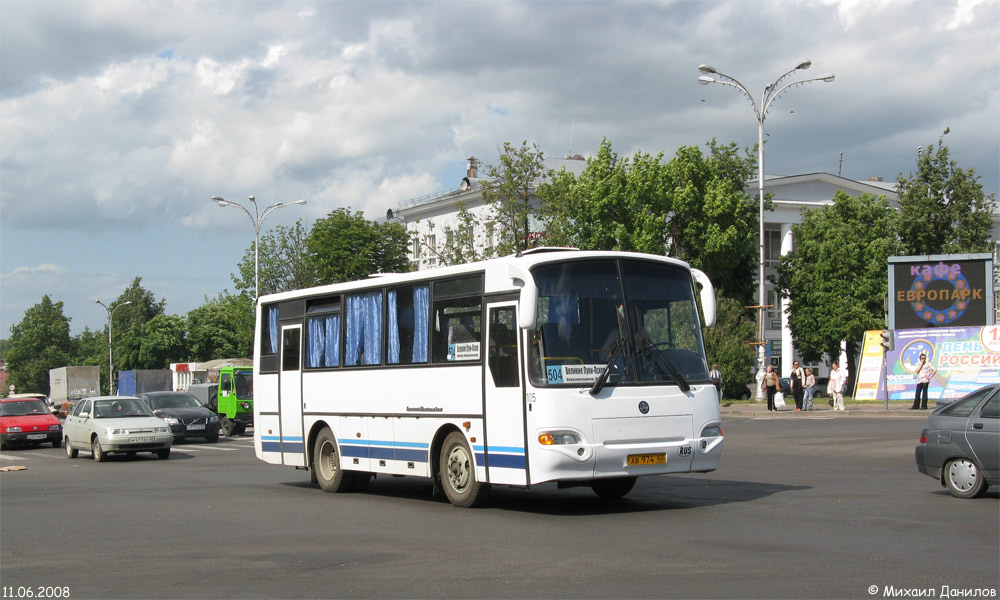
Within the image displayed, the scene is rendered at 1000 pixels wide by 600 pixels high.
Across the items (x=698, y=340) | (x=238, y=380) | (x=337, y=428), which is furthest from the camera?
(x=238, y=380)

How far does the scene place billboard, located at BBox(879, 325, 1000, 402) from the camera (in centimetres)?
3778

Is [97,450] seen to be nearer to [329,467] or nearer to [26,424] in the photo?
[26,424]

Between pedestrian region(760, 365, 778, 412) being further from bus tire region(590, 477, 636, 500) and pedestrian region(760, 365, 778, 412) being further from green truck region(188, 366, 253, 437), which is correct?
bus tire region(590, 477, 636, 500)

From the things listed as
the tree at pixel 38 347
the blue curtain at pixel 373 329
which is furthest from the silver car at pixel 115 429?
the tree at pixel 38 347

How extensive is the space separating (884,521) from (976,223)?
49.8 metres

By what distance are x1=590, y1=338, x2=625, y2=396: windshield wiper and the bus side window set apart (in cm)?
88

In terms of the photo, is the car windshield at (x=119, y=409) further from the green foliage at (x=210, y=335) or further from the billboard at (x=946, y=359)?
the green foliage at (x=210, y=335)

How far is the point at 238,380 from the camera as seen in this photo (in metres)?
39.2

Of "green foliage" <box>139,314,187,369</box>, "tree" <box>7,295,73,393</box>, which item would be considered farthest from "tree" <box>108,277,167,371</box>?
"green foliage" <box>139,314,187,369</box>

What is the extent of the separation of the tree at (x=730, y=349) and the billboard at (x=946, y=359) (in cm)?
870

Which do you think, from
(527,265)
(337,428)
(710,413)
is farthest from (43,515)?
(710,413)

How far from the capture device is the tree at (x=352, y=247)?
7838 cm

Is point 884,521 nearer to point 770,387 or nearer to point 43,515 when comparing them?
point 43,515

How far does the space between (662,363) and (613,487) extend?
2.27 m
